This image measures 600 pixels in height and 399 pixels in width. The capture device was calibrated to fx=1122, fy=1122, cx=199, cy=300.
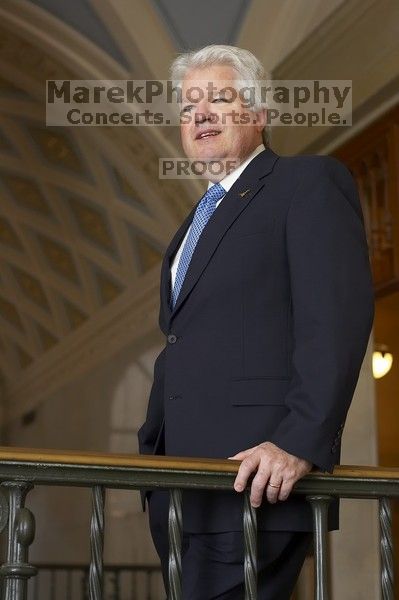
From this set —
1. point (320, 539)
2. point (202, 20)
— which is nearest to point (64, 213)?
point (202, 20)

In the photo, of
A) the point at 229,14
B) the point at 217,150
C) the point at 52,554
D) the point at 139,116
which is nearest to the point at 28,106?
the point at 139,116

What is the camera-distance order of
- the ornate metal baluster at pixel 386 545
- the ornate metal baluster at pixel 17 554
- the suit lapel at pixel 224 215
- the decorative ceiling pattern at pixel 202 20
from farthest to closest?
1. the decorative ceiling pattern at pixel 202 20
2. the suit lapel at pixel 224 215
3. the ornate metal baluster at pixel 386 545
4. the ornate metal baluster at pixel 17 554

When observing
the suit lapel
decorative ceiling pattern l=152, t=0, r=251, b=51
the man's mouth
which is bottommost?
the suit lapel

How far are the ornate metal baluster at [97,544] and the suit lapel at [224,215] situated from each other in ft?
1.80

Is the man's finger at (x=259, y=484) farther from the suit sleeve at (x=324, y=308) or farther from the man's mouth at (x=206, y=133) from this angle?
the man's mouth at (x=206, y=133)

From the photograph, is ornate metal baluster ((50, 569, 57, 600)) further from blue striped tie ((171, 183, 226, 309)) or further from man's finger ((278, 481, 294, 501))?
man's finger ((278, 481, 294, 501))

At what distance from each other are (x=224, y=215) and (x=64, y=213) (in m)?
10.9

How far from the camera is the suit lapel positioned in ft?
9.12

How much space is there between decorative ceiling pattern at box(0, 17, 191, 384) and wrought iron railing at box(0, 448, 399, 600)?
7409 millimetres

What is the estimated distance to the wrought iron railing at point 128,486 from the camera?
2361mm

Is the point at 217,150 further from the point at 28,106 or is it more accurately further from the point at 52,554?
the point at 52,554

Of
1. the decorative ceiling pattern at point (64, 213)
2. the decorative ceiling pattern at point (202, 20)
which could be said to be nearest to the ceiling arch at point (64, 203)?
the decorative ceiling pattern at point (64, 213)

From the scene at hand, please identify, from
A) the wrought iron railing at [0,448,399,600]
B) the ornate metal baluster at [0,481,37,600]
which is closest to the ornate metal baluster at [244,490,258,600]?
the wrought iron railing at [0,448,399,600]

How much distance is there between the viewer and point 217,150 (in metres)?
2.88
